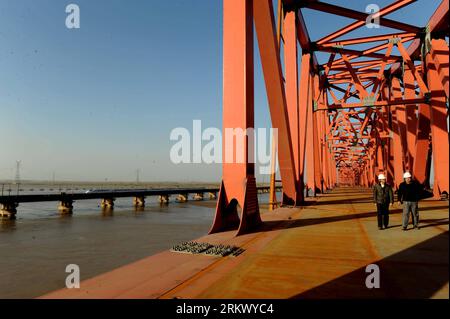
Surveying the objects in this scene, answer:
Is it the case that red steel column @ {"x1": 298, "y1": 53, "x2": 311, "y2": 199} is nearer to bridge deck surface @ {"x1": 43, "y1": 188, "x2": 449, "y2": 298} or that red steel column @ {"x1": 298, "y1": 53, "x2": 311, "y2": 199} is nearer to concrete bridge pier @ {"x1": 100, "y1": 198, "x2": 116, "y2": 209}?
bridge deck surface @ {"x1": 43, "y1": 188, "x2": 449, "y2": 298}

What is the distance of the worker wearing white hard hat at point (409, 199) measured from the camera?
7.94 m

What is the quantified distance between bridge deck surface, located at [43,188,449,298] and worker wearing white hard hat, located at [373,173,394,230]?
4.43ft

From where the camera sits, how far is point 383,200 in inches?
347

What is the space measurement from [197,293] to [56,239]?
16021mm

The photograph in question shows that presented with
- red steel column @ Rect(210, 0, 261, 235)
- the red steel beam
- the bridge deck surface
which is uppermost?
the red steel beam

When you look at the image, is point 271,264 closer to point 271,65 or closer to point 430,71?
point 271,65

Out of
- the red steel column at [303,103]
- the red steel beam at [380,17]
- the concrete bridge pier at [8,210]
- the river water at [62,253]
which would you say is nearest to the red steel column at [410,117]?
the red steel beam at [380,17]

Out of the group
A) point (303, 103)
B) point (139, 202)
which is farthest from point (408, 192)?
point (139, 202)

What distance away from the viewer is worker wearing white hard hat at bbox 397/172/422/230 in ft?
26.1

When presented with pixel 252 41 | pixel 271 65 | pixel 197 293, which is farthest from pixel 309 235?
pixel 271 65

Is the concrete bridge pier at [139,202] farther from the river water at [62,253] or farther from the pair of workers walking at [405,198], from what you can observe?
the pair of workers walking at [405,198]

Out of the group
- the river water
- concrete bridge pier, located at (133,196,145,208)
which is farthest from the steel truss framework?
concrete bridge pier, located at (133,196,145,208)

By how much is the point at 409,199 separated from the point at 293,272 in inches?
208

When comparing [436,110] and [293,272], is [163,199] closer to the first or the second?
[436,110]
